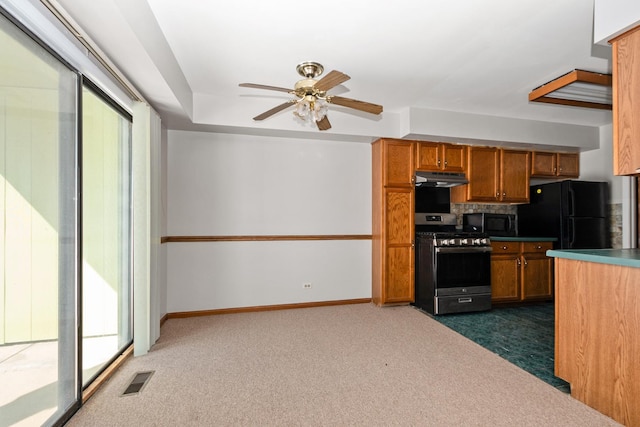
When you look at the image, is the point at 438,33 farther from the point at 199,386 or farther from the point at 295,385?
the point at 199,386

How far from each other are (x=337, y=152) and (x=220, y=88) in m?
1.67

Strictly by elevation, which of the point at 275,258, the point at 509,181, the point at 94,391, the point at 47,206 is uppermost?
the point at 509,181

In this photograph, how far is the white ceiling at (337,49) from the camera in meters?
1.92

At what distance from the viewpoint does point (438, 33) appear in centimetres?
223

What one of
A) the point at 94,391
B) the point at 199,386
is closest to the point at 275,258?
the point at 199,386

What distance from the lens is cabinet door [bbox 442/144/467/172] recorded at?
13.6 feet

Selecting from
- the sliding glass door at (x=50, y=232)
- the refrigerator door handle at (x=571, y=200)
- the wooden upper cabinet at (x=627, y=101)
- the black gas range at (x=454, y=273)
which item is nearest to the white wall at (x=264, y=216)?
the black gas range at (x=454, y=273)

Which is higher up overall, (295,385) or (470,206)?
(470,206)

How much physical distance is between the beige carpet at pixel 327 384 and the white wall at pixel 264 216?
0.73m

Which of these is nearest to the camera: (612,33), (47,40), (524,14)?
(47,40)

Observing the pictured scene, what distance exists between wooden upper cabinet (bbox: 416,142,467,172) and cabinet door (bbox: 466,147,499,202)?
0.14 meters

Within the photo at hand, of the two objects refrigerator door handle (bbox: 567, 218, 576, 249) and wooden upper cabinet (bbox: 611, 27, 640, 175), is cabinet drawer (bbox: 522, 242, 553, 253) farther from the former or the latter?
wooden upper cabinet (bbox: 611, 27, 640, 175)

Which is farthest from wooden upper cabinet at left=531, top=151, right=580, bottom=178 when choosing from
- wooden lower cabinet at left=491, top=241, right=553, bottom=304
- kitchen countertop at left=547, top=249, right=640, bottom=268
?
kitchen countertop at left=547, top=249, right=640, bottom=268

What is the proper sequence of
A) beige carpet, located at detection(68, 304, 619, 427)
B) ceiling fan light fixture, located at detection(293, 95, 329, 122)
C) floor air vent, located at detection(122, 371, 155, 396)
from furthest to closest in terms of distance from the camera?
1. ceiling fan light fixture, located at detection(293, 95, 329, 122)
2. floor air vent, located at detection(122, 371, 155, 396)
3. beige carpet, located at detection(68, 304, 619, 427)
